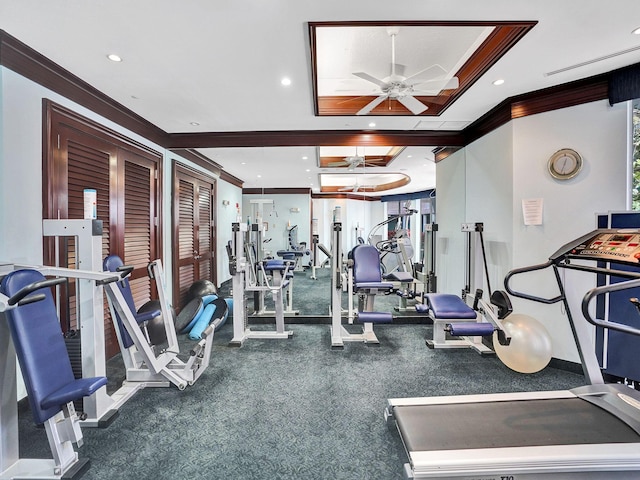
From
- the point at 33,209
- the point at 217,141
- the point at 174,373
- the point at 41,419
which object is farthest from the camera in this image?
the point at 217,141

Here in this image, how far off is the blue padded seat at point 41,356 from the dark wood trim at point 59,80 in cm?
158

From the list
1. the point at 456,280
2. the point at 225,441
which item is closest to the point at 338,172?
the point at 456,280

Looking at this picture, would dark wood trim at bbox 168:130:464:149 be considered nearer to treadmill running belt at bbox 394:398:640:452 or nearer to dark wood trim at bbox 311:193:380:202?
treadmill running belt at bbox 394:398:640:452

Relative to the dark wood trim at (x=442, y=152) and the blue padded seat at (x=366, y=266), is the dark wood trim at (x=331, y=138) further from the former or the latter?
the blue padded seat at (x=366, y=266)

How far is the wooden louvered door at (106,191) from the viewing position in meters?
2.40

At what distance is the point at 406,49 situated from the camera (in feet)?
8.23

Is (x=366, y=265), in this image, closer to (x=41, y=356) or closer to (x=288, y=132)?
(x=288, y=132)

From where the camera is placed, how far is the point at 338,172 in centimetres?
616

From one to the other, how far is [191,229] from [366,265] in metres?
3.05

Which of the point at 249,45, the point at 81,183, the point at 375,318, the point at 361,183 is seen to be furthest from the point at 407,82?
the point at 361,183

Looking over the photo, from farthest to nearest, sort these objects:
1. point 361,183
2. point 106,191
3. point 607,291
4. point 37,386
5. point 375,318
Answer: point 361,183 < point 375,318 < point 106,191 < point 37,386 < point 607,291

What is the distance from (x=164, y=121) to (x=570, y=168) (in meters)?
4.48

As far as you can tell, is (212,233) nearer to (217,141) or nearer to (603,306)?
(217,141)

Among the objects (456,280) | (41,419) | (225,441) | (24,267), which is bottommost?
(225,441)
